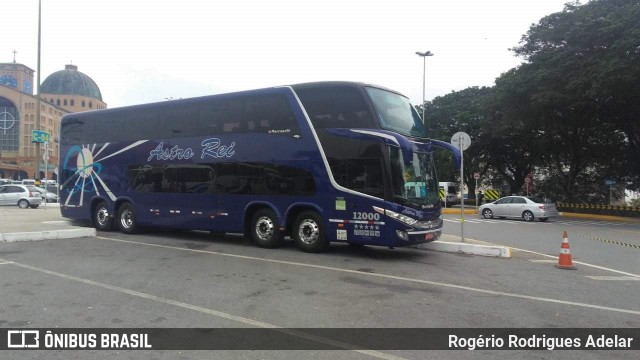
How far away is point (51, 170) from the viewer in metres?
101

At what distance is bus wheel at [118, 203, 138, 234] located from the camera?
47.6 feet

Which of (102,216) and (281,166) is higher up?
(281,166)

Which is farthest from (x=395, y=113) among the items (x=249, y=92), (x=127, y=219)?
(x=127, y=219)

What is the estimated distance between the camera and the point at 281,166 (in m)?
11.3

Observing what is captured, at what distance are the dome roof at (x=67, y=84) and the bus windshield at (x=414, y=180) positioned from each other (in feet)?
448

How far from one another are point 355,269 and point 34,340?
5.62m

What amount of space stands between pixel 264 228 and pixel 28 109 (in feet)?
379

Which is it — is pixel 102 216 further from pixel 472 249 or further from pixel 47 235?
pixel 472 249

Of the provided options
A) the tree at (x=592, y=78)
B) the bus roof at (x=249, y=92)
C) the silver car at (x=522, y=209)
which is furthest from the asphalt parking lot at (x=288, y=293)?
the tree at (x=592, y=78)

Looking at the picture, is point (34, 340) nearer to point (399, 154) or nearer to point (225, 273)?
point (225, 273)

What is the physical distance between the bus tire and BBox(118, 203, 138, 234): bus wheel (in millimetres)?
463

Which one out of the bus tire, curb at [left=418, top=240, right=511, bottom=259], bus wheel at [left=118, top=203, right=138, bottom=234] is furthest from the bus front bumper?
the bus tire

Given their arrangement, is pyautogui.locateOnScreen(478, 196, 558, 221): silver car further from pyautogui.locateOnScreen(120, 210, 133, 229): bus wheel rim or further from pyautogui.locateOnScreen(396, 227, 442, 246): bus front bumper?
pyautogui.locateOnScreen(120, 210, 133, 229): bus wheel rim

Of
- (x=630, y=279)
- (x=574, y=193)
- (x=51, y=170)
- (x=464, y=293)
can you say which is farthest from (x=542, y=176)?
(x=51, y=170)
